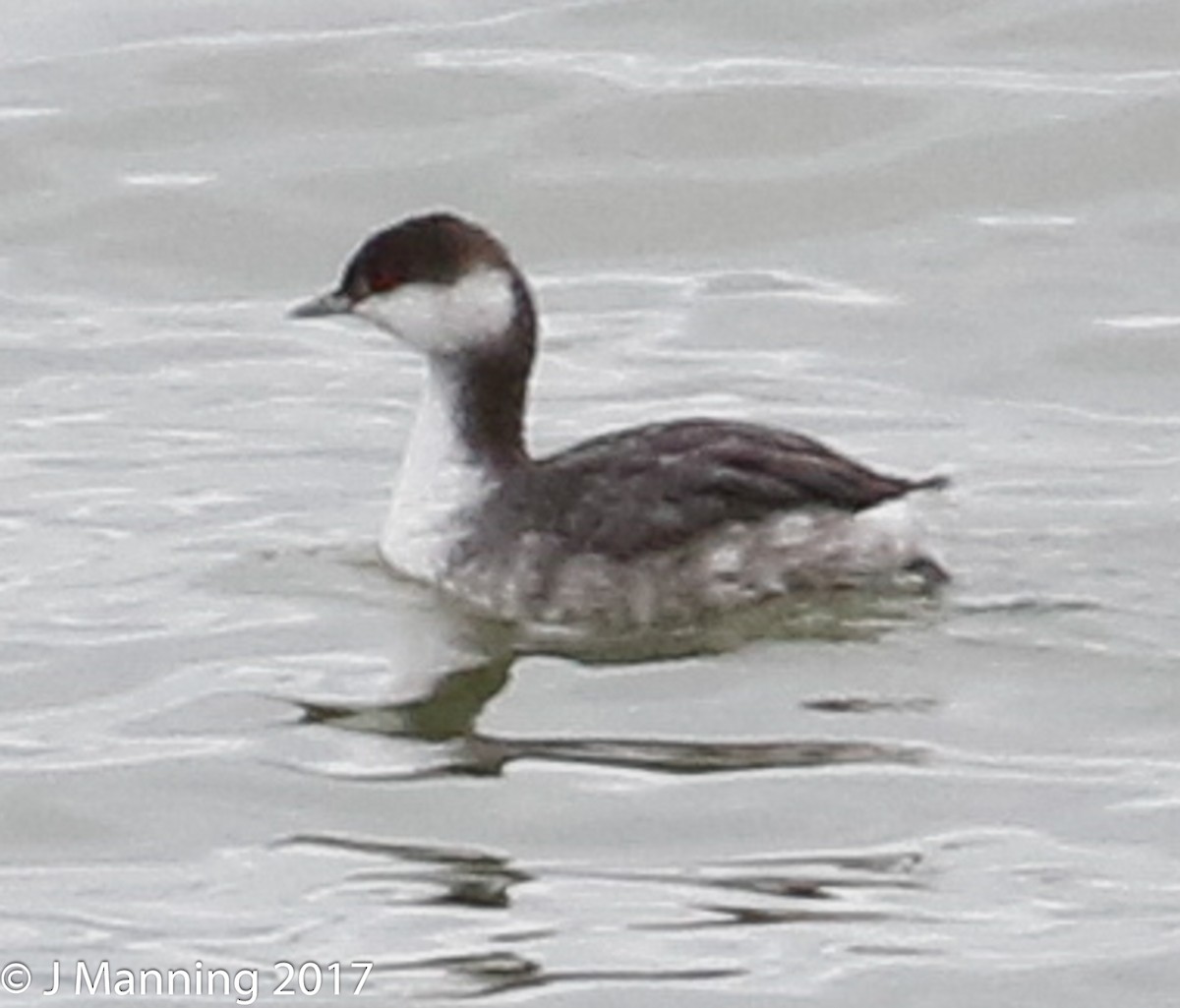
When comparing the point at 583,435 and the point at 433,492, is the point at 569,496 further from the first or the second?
the point at 583,435

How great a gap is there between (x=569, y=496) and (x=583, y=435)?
176cm

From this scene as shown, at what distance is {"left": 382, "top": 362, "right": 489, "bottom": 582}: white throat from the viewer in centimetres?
1288

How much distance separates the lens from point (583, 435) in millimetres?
14398

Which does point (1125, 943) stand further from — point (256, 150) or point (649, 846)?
point (256, 150)

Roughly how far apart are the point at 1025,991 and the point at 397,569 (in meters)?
3.44

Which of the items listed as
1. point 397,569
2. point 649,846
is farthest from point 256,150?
point 649,846

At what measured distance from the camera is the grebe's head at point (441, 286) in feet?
42.5

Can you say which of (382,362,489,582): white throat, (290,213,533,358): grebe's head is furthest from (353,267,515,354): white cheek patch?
(382,362,489,582): white throat

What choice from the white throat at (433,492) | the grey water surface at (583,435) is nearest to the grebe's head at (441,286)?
the white throat at (433,492)

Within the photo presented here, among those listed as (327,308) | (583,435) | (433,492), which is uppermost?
(327,308)

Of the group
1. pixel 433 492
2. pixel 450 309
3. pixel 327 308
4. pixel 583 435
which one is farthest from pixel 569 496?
pixel 583 435

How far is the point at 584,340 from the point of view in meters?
15.4

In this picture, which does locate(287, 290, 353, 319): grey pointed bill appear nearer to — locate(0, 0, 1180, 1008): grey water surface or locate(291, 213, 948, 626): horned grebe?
locate(291, 213, 948, 626): horned grebe

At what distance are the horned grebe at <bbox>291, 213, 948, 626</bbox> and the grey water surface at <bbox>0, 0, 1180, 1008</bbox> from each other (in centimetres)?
15
